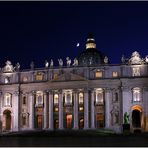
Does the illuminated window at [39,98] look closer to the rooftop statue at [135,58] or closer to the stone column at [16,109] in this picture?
the stone column at [16,109]

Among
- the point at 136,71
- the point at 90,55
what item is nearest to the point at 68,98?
the point at 136,71

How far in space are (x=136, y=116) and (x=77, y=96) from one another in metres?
12.1

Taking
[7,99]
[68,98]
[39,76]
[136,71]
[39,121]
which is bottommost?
[39,121]

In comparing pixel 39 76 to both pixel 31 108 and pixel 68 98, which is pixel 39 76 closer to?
pixel 31 108

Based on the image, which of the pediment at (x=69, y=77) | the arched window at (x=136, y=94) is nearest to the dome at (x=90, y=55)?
the pediment at (x=69, y=77)

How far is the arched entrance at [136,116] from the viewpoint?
77000 millimetres

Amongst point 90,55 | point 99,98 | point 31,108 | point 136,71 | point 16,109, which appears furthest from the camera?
point 90,55

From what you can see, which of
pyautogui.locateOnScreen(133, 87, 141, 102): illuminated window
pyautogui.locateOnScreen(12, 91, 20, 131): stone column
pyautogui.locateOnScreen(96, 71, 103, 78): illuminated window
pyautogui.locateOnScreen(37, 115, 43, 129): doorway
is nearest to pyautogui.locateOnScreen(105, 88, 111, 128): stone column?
pyautogui.locateOnScreen(96, 71, 103, 78): illuminated window

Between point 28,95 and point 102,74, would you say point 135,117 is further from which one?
point 28,95

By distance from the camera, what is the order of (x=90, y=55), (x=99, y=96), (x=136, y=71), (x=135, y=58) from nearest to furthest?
(x=136, y=71) < (x=135, y=58) < (x=99, y=96) < (x=90, y=55)

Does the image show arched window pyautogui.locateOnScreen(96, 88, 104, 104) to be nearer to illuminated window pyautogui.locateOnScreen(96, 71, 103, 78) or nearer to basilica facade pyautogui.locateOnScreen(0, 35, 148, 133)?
basilica facade pyautogui.locateOnScreen(0, 35, 148, 133)

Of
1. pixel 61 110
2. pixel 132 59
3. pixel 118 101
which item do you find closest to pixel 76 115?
pixel 61 110

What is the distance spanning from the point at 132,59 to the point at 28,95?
71.1ft

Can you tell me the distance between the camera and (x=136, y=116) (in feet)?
262
